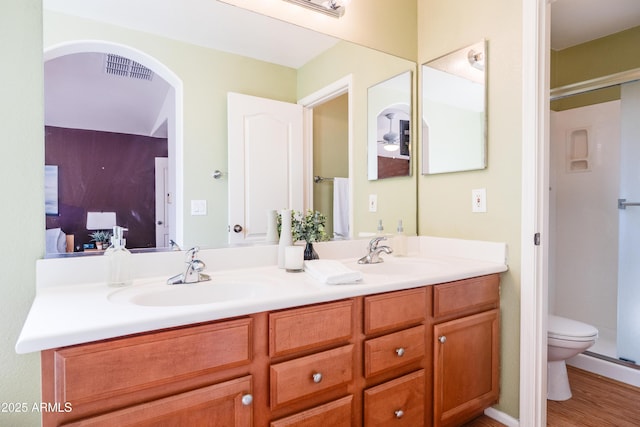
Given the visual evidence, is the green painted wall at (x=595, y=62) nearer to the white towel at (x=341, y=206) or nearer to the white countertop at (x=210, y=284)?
the white countertop at (x=210, y=284)

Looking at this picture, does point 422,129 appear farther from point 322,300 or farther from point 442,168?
point 322,300

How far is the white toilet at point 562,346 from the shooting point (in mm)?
1857

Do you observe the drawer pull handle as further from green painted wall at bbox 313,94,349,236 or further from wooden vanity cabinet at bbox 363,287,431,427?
green painted wall at bbox 313,94,349,236

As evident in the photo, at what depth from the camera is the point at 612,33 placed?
2.51 meters

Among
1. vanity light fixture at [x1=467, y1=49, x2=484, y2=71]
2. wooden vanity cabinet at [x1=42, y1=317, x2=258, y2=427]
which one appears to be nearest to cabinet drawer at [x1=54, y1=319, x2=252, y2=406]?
wooden vanity cabinet at [x1=42, y1=317, x2=258, y2=427]

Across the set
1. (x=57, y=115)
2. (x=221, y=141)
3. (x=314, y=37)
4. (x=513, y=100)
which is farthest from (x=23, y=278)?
(x=513, y=100)

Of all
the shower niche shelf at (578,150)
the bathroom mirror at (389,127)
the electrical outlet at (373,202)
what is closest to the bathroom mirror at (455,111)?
the bathroom mirror at (389,127)

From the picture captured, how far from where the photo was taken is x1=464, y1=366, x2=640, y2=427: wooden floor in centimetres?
173

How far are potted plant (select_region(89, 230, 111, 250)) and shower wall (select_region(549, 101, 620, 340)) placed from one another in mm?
3338

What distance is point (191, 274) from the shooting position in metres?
1.24

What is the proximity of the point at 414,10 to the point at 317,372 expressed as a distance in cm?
206

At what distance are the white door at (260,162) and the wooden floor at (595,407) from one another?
56.2 inches

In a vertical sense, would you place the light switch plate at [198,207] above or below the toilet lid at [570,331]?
above

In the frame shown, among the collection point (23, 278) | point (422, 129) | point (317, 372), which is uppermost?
point (422, 129)
